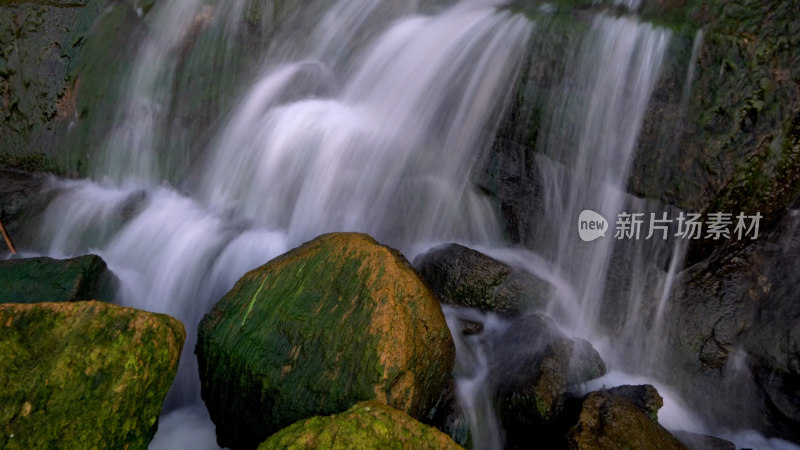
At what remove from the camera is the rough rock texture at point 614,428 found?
3176 millimetres

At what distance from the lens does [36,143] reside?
247 inches

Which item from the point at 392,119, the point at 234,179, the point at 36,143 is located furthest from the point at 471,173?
the point at 36,143

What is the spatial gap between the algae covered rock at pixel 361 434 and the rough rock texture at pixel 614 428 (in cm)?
108

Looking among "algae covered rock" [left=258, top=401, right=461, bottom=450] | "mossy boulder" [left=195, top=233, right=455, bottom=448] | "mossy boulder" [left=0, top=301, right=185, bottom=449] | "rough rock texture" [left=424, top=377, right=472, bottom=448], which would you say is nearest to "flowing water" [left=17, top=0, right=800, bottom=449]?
"rough rock texture" [left=424, top=377, right=472, bottom=448]

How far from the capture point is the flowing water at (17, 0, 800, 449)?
4348 millimetres

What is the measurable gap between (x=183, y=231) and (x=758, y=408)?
16.1ft

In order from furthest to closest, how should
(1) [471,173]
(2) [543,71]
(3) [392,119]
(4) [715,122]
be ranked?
(3) [392,119] → (1) [471,173] → (2) [543,71] → (4) [715,122]

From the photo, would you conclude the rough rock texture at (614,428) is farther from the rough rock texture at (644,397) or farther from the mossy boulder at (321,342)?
the mossy boulder at (321,342)

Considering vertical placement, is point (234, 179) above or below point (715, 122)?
below

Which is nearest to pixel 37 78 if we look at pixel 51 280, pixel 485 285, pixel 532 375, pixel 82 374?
pixel 51 280

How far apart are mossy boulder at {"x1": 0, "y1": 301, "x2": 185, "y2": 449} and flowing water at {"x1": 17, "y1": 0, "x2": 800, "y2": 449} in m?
1.07

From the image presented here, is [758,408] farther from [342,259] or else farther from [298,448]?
[298,448]

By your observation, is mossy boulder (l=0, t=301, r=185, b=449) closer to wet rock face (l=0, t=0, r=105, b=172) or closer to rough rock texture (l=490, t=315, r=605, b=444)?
rough rock texture (l=490, t=315, r=605, b=444)

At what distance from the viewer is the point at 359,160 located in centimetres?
525
